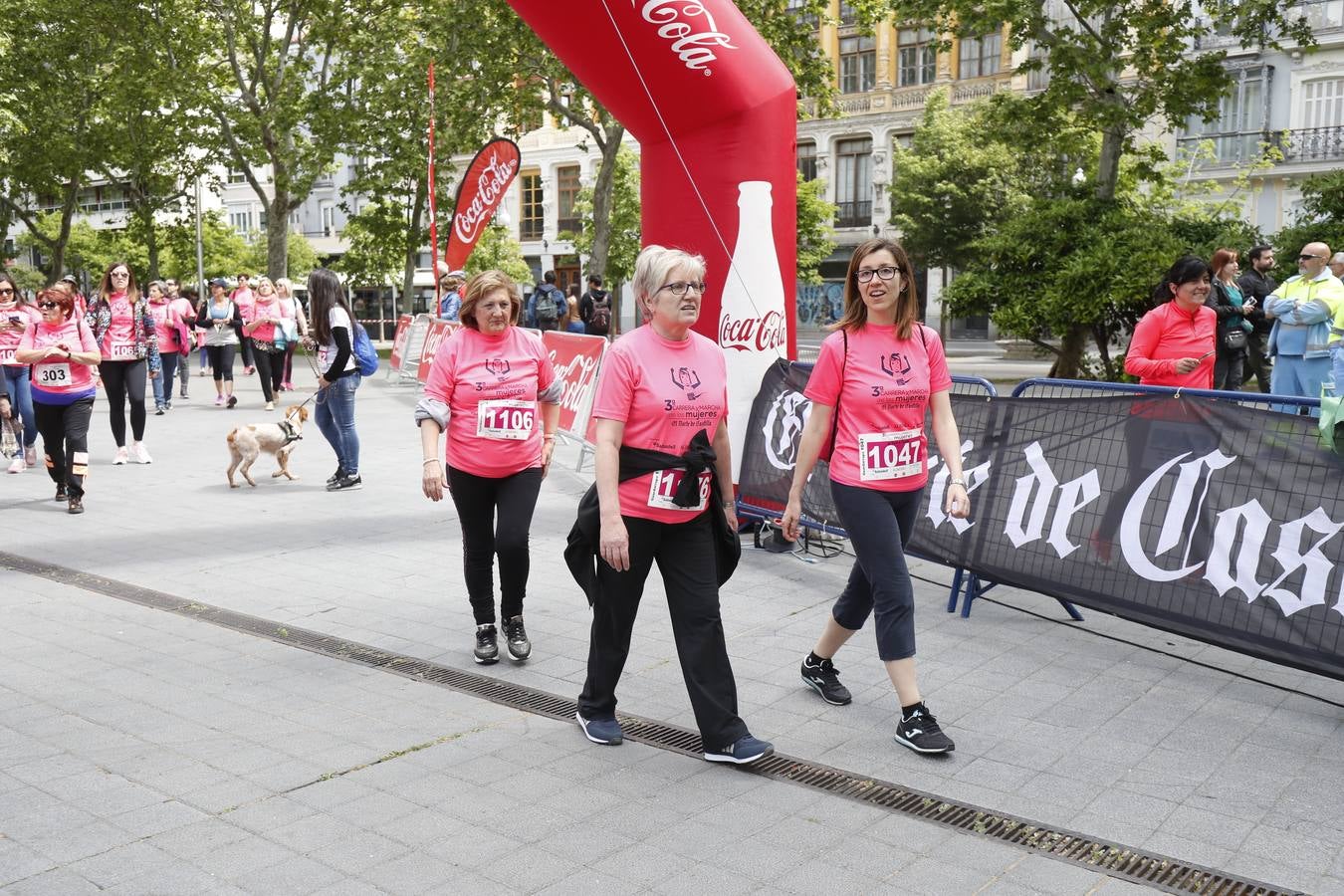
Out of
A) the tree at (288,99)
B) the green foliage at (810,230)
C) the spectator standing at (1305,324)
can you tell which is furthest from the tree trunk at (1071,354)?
the green foliage at (810,230)

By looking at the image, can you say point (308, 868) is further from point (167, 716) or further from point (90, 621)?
point (90, 621)

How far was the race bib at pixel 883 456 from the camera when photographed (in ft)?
15.0

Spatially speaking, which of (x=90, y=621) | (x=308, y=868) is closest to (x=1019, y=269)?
(x=90, y=621)

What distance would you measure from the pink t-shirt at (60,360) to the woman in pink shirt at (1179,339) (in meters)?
7.59

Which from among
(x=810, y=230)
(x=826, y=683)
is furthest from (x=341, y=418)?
(x=810, y=230)

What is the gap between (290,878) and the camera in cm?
353

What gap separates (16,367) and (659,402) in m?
9.24

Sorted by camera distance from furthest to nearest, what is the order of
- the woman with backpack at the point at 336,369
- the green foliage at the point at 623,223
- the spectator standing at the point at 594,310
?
the green foliage at the point at 623,223 < the spectator standing at the point at 594,310 < the woman with backpack at the point at 336,369

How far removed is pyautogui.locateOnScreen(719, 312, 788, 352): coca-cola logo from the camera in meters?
7.98

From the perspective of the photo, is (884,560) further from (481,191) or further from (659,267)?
(481,191)

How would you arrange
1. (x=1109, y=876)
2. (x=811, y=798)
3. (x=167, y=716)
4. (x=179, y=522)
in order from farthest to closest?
(x=179, y=522), (x=167, y=716), (x=811, y=798), (x=1109, y=876)

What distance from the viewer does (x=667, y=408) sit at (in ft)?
14.2

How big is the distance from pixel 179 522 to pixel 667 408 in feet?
20.2

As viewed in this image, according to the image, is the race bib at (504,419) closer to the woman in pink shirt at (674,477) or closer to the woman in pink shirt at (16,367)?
the woman in pink shirt at (674,477)
